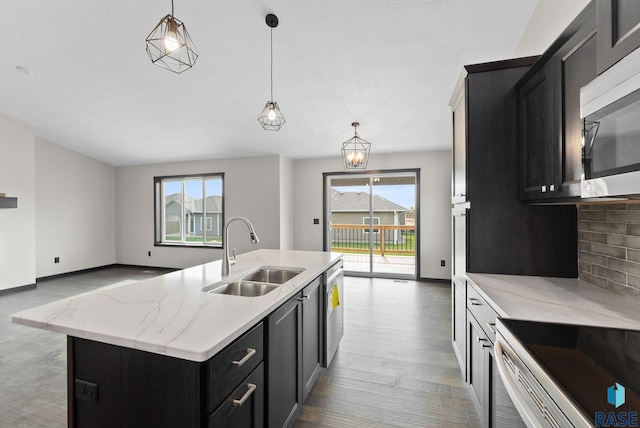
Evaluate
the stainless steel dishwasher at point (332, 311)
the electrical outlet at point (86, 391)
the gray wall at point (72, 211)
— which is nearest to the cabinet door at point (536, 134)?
the stainless steel dishwasher at point (332, 311)

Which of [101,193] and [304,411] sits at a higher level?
[101,193]

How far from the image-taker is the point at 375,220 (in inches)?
218

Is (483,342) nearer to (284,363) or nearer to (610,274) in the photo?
(610,274)

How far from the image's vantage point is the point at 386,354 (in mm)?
2547

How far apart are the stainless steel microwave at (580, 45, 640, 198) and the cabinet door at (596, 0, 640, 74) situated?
0.04m

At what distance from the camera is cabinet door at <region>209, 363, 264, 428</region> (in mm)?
978

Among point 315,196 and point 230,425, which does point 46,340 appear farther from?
point 315,196

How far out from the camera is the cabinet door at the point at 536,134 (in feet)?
4.93

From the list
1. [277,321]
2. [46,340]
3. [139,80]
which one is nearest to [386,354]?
[277,321]

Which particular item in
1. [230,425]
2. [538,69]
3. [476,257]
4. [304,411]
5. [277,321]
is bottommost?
[304,411]

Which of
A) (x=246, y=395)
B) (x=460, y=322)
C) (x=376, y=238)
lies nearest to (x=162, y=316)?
(x=246, y=395)

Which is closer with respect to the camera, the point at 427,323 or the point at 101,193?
the point at 427,323

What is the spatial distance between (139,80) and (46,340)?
302 centimetres

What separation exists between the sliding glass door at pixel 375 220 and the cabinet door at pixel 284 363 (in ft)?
12.8
